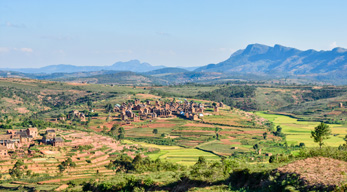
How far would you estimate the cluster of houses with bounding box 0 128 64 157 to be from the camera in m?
61.9

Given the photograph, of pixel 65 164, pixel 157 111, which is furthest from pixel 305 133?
pixel 65 164

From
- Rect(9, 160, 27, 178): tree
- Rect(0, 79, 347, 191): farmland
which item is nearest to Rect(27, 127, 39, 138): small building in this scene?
Rect(0, 79, 347, 191): farmland

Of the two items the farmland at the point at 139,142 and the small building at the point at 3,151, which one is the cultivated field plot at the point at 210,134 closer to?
the farmland at the point at 139,142

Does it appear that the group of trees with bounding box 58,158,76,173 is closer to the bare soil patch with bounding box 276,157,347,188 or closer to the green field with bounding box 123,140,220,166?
the green field with bounding box 123,140,220,166

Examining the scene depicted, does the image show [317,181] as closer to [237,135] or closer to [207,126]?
[237,135]

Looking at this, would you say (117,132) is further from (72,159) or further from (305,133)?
(305,133)

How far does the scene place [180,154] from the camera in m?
76.1

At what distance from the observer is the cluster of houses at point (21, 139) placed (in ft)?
203

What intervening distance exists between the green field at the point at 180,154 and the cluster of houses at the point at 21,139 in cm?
→ 1970

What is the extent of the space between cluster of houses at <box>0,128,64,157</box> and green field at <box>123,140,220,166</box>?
19699 millimetres

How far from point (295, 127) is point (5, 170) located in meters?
87.1

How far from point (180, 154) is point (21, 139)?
32.0 metres

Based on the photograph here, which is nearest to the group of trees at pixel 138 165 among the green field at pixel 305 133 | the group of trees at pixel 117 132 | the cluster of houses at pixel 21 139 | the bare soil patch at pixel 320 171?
the cluster of houses at pixel 21 139

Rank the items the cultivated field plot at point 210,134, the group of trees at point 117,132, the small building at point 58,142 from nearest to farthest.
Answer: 1. the small building at point 58,142
2. the cultivated field plot at point 210,134
3. the group of trees at point 117,132
